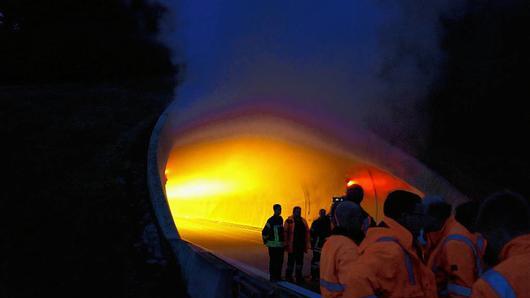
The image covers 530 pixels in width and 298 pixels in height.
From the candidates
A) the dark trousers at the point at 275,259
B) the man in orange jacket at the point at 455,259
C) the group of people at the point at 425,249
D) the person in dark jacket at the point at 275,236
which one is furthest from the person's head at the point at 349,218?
the dark trousers at the point at 275,259

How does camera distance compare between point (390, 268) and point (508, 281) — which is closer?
point (508, 281)

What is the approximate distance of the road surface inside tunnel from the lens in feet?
43.1

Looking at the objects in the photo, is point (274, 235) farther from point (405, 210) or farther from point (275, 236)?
point (405, 210)

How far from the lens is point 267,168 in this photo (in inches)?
867

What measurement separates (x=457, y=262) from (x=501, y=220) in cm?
63

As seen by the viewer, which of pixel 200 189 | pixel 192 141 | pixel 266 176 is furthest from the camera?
pixel 200 189

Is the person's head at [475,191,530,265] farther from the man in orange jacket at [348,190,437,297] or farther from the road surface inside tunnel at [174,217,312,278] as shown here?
the road surface inside tunnel at [174,217,312,278]

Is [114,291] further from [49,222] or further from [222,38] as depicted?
[222,38]

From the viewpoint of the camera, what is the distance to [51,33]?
99.8 feet

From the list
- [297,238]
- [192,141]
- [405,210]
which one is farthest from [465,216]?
[192,141]

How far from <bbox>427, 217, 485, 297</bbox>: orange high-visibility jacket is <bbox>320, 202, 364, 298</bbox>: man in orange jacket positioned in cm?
58

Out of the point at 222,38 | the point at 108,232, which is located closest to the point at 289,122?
the point at 222,38

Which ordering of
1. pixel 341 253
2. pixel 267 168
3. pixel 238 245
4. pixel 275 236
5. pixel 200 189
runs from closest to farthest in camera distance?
pixel 341 253 < pixel 275 236 < pixel 238 245 < pixel 267 168 < pixel 200 189

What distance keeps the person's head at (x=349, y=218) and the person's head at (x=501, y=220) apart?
76cm
